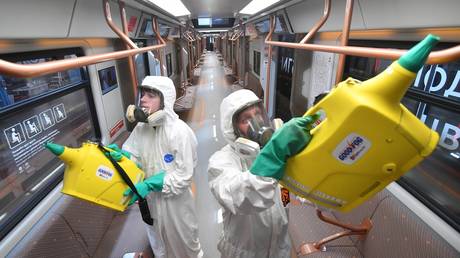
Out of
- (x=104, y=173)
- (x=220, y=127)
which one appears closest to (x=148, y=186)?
(x=104, y=173)

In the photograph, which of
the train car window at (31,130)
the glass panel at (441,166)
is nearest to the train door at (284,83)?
the glass panel at (441,166)

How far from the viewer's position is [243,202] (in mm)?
1288

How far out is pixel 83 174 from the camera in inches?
62.1

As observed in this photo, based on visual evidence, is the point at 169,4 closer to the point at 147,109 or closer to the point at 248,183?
the point at 147,109

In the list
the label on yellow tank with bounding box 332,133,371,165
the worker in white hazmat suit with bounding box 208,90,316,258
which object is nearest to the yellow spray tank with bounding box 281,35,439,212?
the label on yellow tank with bounding box 332,133,371,165

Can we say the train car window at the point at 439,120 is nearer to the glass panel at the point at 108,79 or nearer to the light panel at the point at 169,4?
the light panel at the point at 169,4

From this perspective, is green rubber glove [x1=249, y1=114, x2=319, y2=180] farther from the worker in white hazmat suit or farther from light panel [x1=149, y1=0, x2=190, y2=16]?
light panel [x1=149, y1=0, x2=190, y2=16]

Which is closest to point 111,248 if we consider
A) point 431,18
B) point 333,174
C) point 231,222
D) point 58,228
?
point 58,228

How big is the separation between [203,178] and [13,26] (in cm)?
355

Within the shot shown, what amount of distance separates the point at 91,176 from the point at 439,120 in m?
2.95

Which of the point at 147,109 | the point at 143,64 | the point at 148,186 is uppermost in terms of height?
the point at 143,64

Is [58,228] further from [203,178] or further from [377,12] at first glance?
[377,12]

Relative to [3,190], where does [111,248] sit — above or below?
below

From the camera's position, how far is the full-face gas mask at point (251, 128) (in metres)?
1.45
